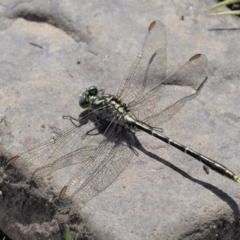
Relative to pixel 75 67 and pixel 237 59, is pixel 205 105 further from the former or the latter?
pixel 75 67

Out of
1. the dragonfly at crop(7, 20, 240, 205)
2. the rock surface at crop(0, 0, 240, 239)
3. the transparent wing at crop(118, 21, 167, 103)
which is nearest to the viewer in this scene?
the rock surface at crop(0, 0, 240, 239)

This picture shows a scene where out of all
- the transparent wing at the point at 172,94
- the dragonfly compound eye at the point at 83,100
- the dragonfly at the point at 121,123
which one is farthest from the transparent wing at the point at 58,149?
the transparent wing at the point at 172,94

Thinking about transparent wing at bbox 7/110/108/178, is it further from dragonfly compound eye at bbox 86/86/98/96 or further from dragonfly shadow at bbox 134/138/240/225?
dragonfly shadow at bbox 134/138/240/225

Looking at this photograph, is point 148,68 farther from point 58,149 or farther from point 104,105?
point 58,149

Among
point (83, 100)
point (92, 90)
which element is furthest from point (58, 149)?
point (92, 90)

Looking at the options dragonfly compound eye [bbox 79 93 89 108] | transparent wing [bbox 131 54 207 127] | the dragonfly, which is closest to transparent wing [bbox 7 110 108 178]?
the dragonfly

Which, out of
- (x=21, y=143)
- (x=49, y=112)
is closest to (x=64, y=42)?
(x=49, y=112)

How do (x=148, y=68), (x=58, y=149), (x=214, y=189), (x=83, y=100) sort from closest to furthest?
(x=214, y=189), (x=58, y=149), (x=83, y=100), (x=148, y=68)
